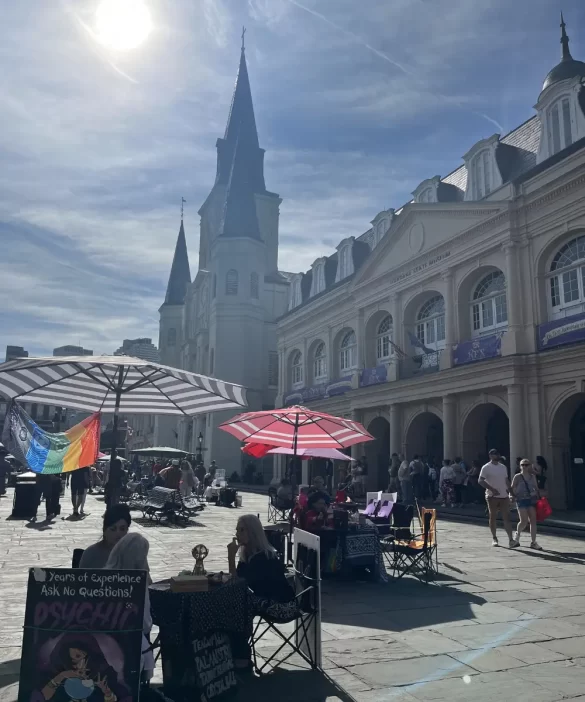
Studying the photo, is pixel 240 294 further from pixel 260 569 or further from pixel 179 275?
pixel 260 569

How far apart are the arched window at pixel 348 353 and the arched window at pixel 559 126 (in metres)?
14.4

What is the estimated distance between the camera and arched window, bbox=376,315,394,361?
29094mm

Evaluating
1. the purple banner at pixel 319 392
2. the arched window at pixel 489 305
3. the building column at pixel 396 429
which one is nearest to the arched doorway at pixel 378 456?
the purple banner at pixel 319 392

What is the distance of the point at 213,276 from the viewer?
46344 mm

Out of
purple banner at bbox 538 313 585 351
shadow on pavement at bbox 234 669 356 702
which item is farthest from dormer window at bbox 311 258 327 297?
shadow on pavement at bbox 234 669 356 702

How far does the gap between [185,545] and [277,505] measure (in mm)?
5334

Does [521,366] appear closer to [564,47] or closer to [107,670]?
[564,47]

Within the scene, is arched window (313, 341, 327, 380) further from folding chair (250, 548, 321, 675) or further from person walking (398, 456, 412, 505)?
folding chair (250, 548, 321, 675)

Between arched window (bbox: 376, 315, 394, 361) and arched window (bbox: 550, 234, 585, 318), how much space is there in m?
9.80

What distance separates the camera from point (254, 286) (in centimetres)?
4588

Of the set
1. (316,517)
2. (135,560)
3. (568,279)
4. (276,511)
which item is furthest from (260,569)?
(568,279)

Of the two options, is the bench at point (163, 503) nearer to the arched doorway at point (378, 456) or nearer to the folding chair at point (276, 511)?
the folding chair at point (276, 511)

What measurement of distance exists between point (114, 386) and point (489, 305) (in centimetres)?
1811

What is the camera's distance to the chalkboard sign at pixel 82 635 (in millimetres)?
3311
